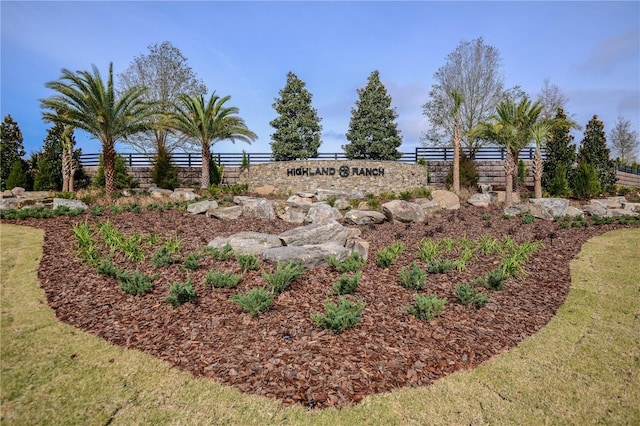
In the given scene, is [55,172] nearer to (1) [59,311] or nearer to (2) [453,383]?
(1) [59,311]

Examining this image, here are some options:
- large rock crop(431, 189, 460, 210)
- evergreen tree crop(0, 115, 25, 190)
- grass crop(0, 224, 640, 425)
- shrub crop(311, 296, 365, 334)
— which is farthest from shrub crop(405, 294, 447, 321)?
evergreen tree crop(0, 115, 25, 190)

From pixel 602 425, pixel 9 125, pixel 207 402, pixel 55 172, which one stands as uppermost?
pixel 9 125

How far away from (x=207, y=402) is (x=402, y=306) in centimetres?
310

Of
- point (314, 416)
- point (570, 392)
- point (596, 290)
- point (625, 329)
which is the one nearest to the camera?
point (314, 416)

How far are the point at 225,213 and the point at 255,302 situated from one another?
8342 mm

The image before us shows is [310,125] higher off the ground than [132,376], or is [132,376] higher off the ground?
[310,125]

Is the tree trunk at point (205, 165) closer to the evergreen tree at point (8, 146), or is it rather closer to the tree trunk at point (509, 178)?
the evergreen tree at point (8, 146)

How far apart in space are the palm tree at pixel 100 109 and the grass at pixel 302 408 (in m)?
15.0

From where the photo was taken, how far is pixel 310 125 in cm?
2994

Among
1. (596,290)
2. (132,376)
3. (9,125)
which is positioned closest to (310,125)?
(9,125)

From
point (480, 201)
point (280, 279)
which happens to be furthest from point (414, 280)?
point (480, 201)

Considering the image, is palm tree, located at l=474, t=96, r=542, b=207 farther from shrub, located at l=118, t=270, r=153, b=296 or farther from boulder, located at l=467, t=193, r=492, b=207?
shrub, located at l=118, t=270, r=153, b=296

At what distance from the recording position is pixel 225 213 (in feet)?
41.9

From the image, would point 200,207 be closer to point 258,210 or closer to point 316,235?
point 258,210
